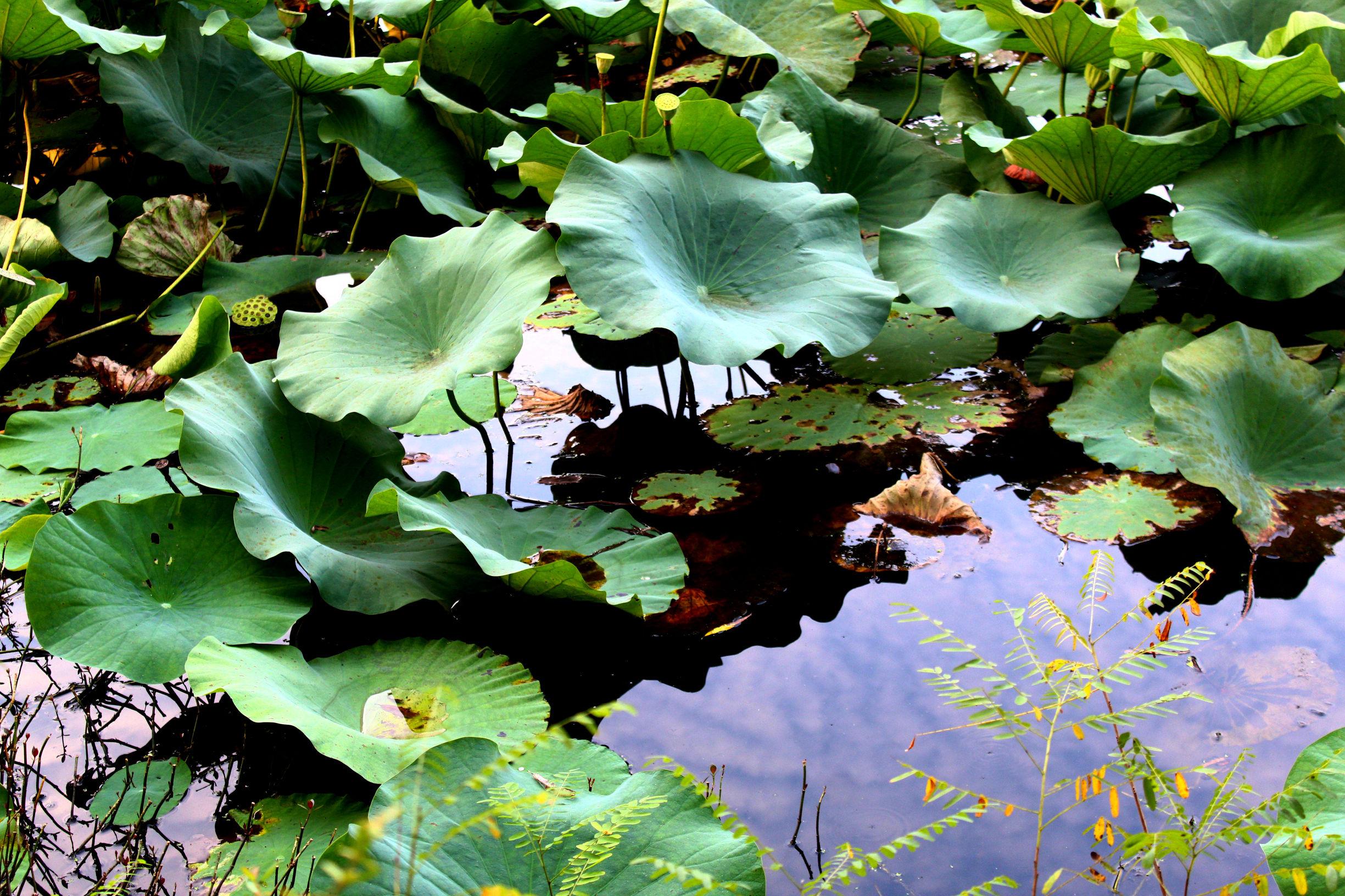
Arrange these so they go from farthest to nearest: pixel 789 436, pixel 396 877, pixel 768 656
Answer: pixel 789 436 → pixel 768 656 → pixel 396 877

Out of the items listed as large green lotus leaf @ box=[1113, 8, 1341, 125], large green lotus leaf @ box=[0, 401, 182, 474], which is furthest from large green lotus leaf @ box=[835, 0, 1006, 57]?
large green lotus leaf @ box=[0, 401, 182, 474]

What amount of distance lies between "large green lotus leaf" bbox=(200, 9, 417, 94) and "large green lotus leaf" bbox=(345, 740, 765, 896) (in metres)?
1.86

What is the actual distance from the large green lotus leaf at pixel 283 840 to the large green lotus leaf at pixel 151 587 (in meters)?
0.26

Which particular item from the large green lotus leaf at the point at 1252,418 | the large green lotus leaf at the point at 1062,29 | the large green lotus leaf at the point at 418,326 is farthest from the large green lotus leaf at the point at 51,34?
the large green lotus leaf at the point at 1252,418

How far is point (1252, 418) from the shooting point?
2.13 meters

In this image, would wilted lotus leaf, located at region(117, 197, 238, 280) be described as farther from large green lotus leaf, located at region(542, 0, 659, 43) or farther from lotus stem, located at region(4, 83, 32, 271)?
large green lotus leaf, located at region(542, 0, 659, 43)

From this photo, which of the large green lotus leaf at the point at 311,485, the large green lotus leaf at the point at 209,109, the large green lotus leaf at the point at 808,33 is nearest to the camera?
the large green lotus leaf at the point at 311,485

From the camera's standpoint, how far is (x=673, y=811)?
122cm

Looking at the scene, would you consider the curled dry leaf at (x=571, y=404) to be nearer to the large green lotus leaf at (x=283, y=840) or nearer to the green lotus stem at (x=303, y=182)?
the green lotus stem at (x=303, y=182)

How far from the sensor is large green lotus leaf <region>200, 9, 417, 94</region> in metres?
2.50

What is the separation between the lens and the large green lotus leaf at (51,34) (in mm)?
2367


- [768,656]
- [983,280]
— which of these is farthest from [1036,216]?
[768,656]

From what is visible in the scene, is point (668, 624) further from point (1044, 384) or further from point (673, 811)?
point (1044, 384)

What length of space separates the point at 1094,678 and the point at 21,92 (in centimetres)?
311
